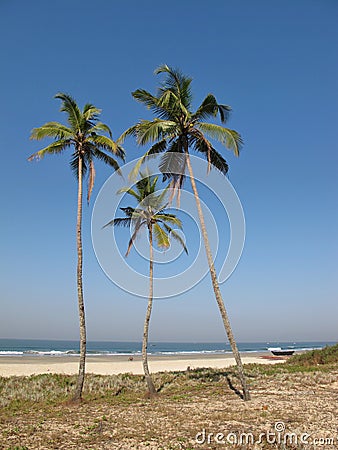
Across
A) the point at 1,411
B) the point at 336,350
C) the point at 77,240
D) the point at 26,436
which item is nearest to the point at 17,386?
the point at 1,411

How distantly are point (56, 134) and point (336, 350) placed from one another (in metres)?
23.7

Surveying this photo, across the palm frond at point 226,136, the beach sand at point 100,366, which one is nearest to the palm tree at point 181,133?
the palm frond at point 226,136

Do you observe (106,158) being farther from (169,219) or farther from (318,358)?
(318,358)

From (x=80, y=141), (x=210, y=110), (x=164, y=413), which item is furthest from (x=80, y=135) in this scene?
(x=164, y=413)

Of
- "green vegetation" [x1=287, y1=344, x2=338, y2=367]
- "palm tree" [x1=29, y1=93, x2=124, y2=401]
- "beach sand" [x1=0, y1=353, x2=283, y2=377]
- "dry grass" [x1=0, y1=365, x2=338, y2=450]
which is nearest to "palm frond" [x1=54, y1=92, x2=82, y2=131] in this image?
"palm tree" [x1=29, y1=93, x2=124, y2=401]

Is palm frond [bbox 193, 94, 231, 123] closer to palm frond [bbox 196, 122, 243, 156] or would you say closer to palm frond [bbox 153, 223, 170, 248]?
palm frond [bbox 196, 122, 243, 156]

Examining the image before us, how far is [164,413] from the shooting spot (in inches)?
396

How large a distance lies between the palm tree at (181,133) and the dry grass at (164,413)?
2626 mm

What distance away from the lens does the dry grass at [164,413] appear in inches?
299

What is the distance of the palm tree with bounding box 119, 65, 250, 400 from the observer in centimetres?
1309

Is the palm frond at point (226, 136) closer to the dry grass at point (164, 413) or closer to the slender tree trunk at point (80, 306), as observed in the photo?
the slender tree trunk at point (80, 306)

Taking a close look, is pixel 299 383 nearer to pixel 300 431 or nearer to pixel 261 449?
pixel 300 431

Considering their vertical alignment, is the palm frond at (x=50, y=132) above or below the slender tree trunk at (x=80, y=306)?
above

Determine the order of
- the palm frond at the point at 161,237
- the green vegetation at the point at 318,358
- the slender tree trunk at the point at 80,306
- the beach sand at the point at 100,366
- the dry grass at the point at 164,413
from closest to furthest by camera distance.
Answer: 1. the dry grass at the point at 164,413
2. the slender tree trunk at the point at 80,306
3. the palm frond at the point at 161,237
4. the green vegetation at the point at 318,358
5. the beach sand at the point at 100,366
